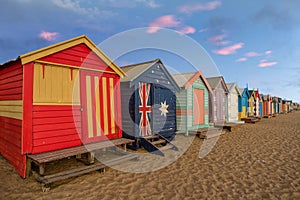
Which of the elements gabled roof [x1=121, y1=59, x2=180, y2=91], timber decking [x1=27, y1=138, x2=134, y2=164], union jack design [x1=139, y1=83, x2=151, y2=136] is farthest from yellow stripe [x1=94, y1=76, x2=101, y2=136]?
union jack design [x1=139, y1=83, x2=151, y2=136]

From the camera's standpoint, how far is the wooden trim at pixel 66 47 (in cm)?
514

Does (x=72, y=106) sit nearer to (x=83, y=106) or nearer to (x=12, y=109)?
(x=83, y=106)

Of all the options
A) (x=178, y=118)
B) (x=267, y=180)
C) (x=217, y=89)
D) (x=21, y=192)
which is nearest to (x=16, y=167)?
(x=21, y=192)

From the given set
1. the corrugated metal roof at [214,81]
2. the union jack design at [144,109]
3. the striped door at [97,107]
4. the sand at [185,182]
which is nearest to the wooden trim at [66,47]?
the striped door at [97,107]

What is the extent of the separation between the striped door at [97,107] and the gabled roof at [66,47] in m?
0.56

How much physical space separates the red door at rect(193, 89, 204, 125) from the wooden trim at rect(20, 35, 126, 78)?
737cm

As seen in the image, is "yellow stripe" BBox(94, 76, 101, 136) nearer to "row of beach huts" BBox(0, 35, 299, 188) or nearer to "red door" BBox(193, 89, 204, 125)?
"row of beach huts" BBox(0, 35, 299, 188)

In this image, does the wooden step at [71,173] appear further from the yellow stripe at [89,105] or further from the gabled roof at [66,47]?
the gabled roof at [66,47]

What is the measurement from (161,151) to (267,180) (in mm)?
3784

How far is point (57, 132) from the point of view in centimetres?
569

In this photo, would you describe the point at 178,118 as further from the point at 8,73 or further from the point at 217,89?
the point at 8,73

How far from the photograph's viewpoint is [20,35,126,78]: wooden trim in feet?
16.9

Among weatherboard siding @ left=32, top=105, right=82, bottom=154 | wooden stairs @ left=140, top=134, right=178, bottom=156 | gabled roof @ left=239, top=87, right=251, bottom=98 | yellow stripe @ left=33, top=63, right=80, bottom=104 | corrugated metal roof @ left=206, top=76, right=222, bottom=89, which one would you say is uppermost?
corrugated metal roof @ left=206, top=76, right=222, bottom=89

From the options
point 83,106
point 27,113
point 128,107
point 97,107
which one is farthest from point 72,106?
point 128,107
